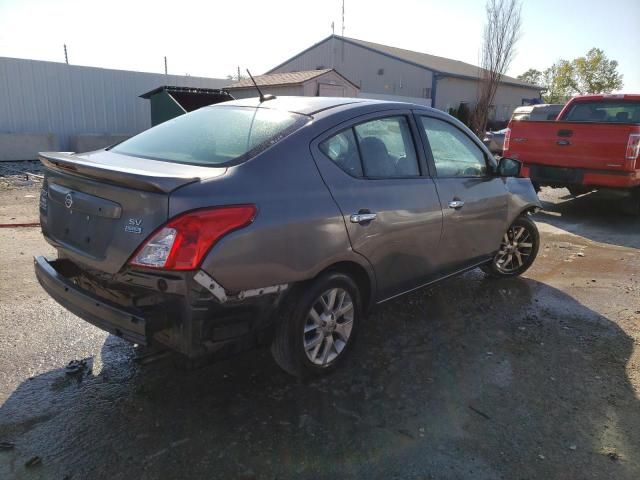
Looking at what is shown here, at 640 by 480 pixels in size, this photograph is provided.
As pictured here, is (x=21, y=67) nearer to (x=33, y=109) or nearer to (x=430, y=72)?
(x=33, y=109)

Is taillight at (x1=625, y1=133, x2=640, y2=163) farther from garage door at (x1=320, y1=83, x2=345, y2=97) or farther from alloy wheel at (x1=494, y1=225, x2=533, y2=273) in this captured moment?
garage door at (x1=320, y1=83, x2=345, y2=97)

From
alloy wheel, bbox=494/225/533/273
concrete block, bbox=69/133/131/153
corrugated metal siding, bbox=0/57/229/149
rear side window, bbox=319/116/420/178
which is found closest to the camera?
rear side window, bbox=319/116/420/178

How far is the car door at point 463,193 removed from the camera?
3818 millimetres

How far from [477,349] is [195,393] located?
2.03 metres

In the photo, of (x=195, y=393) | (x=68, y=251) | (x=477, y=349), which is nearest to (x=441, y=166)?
(x=477, y=349)

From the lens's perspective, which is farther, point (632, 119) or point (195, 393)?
point (632, 119)

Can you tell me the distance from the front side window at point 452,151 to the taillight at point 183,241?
2063mm

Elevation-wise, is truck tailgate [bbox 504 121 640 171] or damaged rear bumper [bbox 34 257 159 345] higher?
truck tailgate [bbox 504 121 640 171]

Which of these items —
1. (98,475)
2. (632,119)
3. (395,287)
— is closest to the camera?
(98,475)

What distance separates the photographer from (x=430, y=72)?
2819cm

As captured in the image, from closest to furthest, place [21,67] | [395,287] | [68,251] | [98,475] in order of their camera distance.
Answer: [98,475] → [68,251] → [395,287] → [21,67]

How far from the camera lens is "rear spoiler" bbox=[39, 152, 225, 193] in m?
2.37

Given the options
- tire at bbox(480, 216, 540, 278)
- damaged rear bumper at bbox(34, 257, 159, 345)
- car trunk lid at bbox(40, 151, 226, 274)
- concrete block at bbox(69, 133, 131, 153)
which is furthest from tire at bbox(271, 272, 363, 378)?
concrete block at bbox(69, 133, 131, 153)

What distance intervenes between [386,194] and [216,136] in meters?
1.16
